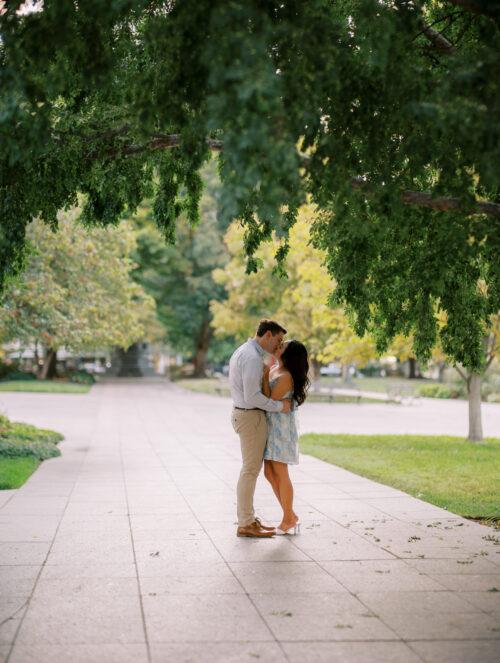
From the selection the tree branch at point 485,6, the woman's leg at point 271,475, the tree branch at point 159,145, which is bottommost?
the woman's leg at point 271,475

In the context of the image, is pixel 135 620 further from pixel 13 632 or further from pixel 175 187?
pixel 175 187

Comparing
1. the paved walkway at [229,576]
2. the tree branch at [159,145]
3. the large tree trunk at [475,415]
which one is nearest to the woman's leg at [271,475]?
the paved walkway at [229,576]

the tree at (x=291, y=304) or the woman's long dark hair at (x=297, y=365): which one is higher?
the tree at (x=291, y=304)

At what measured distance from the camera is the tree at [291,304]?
22.4m

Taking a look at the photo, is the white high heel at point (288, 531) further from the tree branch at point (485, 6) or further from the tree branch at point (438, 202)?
the tree branch at point (485, 6)

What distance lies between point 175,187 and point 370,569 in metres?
4.14

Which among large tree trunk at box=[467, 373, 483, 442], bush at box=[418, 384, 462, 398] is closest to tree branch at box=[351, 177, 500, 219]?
large tree trunk at box=[467, 373, 483, 442]

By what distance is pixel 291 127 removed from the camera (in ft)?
17.0

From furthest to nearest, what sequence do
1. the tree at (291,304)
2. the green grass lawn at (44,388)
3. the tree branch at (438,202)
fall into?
the green grass lawn at (44,388) → the tree at (291,304) → the tree branch at (438,202)

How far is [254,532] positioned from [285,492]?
500mm

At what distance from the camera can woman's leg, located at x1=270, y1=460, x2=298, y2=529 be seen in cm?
891

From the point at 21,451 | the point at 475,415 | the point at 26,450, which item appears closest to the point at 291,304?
the point at 475,415

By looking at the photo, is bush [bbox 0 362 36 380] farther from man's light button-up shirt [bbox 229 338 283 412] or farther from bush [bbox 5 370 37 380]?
man's light button-up shirt [bbox 229 338 283 412]

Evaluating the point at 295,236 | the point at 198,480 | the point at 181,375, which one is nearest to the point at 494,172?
the point at 198,480
